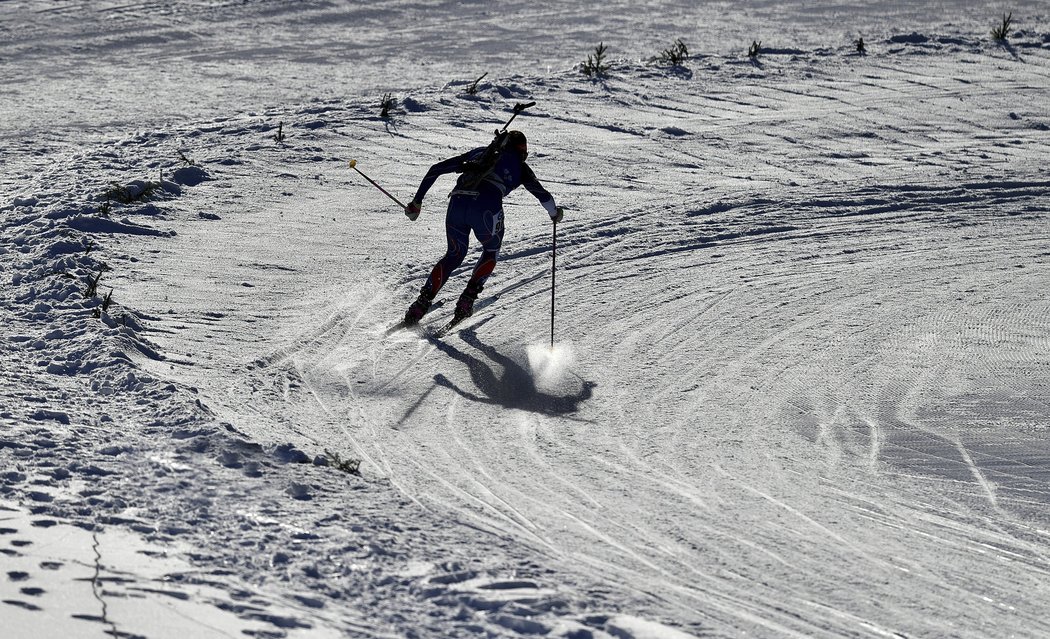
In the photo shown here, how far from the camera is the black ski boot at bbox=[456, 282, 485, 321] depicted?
33.9 feet

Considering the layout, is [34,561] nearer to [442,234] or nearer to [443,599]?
[443,599]

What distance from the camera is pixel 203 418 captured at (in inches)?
307

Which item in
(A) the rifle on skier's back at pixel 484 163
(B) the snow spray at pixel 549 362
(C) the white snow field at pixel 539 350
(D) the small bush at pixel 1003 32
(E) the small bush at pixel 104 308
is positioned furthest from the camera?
(D) the small bush at pixel 1003 32

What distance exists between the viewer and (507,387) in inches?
362

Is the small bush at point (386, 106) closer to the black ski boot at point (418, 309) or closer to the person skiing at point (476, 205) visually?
the person skiing at point (476, 205)

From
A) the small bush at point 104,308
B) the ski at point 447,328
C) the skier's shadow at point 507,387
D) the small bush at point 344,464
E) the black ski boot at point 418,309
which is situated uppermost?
the small bush at point 104,308

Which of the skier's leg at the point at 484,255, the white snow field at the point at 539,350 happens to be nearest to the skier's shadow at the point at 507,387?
the white snow field at the point at 539,350

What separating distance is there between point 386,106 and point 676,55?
15.1ft

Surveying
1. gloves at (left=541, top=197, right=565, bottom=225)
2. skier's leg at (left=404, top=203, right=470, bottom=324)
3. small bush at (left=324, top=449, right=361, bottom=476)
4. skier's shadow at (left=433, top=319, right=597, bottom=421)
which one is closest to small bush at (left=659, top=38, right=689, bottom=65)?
gloves at (left=541, top=197, right=565, bottom=225)

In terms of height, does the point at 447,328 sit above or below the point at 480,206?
below

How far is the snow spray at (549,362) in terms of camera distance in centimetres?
932

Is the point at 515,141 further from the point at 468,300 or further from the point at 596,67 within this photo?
the point at 596,67

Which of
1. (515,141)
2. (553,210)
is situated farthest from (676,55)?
(515,141)

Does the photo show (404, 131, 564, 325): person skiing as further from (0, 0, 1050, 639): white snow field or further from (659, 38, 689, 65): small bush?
(659, 38, 689, 65): small bush
